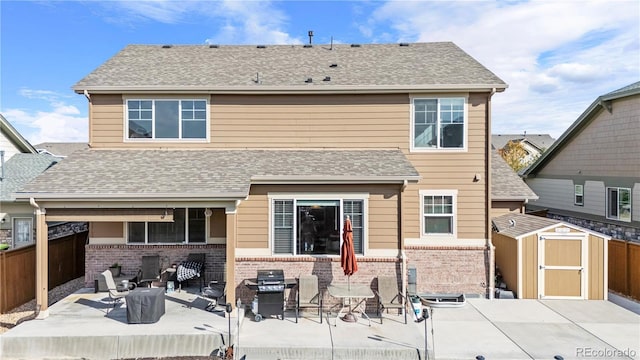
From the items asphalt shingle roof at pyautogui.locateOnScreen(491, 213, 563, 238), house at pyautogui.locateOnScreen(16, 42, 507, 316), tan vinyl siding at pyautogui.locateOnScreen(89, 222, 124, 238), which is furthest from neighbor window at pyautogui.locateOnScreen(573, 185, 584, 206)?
tan vinyl siding at pyautogui.locateOnScreen(89, 222, 124, 238)

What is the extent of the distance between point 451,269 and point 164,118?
10.6m

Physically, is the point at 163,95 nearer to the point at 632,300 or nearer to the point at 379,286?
the point at 379,286

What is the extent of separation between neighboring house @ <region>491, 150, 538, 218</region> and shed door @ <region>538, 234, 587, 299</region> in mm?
2542

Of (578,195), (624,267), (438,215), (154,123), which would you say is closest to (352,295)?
(438,215)

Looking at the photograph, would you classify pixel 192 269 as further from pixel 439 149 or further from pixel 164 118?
pixel 439 149

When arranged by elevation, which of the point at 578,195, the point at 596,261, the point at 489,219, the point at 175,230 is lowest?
the point at 596,261

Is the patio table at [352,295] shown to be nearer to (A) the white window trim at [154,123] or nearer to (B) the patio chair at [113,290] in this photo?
(B) the patio chair at [113,290]

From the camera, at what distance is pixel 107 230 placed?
11289 millimetres

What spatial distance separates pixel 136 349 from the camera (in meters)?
7.69

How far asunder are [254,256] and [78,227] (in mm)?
9706

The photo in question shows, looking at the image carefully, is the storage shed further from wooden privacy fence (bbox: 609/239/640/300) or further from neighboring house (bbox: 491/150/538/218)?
neighboring house (bbox: 491/150/538/218)

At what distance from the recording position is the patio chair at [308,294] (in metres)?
9.27

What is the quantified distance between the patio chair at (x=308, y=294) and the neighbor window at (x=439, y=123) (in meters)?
5.57

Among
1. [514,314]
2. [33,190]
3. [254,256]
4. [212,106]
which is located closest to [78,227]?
[33,190]
